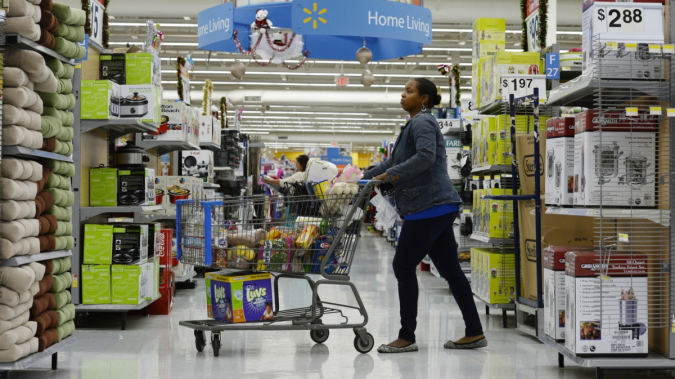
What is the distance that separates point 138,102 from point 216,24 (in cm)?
119

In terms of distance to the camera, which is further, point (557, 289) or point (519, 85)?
point (519, 85)

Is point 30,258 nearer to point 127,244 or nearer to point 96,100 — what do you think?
point 127,244

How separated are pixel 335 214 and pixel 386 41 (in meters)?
3.35

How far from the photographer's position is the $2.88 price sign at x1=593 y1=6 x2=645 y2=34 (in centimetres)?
306

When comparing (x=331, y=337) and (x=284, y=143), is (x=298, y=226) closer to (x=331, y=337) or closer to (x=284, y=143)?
(x=331, y=337)

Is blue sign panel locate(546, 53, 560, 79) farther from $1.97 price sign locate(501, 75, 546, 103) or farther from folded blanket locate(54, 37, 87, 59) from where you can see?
folded blanket locate(54, 37, 87, 59)

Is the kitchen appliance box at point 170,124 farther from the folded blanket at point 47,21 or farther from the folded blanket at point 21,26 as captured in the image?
the folded blanket at point 21,26

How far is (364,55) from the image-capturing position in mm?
6562

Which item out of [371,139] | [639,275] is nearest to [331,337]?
[639,275]

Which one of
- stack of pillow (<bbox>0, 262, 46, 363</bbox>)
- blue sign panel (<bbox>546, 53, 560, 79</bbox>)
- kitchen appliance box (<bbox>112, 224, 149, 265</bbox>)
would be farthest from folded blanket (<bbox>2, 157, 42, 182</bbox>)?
blue sign panel (<bbox>546, 53, 560, 79</bbox>)

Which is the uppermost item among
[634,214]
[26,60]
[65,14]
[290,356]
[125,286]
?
[65,14]

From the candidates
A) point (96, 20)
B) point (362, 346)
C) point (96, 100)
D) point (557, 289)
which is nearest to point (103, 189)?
point (96, 100)

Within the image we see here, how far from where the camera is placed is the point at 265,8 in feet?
19.4

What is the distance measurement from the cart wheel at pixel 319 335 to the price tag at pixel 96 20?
263 cm
